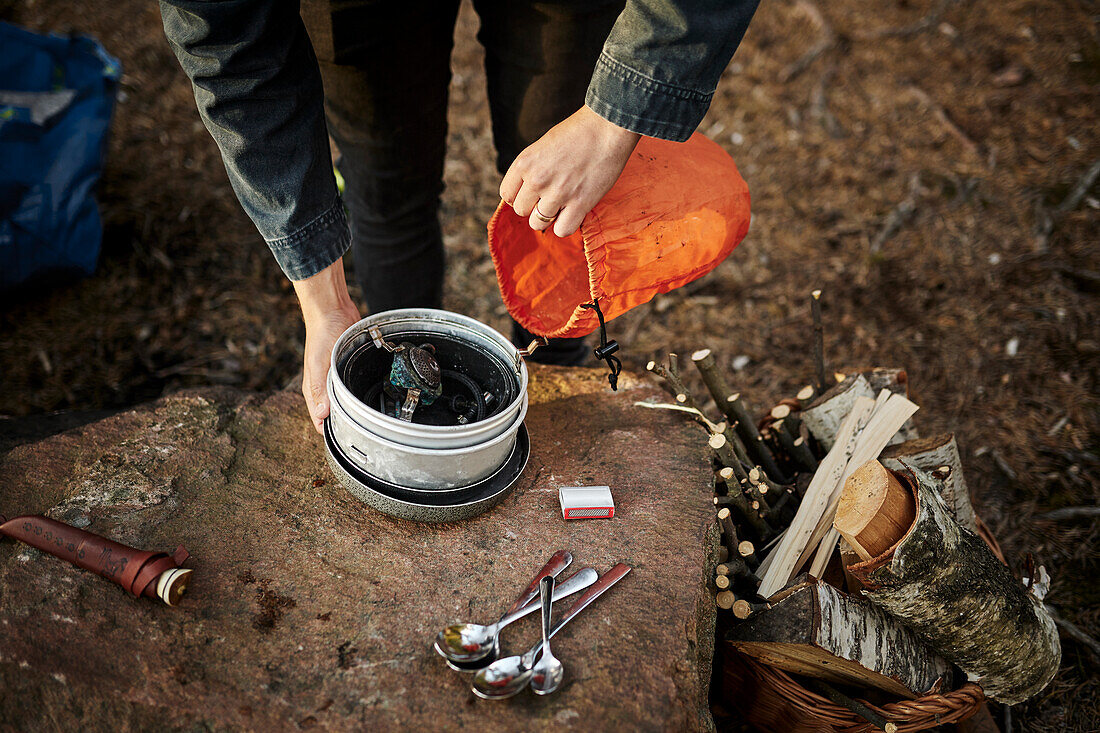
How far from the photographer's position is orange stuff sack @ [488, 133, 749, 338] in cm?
161

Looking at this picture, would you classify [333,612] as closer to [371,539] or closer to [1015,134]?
[371,539]

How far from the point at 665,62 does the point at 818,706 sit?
1552 mm

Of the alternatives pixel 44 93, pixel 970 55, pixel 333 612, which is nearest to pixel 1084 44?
pixel 970 55

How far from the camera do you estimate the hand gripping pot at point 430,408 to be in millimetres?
1574

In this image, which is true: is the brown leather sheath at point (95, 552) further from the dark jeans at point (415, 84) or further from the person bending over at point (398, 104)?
the dark jeans at point (415, 84)

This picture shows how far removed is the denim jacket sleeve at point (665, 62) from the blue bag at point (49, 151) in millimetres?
2689

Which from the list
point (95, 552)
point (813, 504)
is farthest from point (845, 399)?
point (95, 552)

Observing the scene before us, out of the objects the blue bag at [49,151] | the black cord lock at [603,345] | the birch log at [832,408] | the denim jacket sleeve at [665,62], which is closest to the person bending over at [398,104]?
the denim jacket sleeve at [665,62]

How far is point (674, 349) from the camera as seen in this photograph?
11.3 ft

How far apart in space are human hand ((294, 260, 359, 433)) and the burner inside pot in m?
Result: 0.09

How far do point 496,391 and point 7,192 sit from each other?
7.88 feet

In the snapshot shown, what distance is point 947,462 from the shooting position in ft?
6.82

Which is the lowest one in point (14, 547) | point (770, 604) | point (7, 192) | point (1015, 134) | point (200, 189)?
point (200, 189)

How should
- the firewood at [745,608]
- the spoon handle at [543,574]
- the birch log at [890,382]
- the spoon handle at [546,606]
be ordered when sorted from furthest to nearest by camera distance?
the birch log at [890,382], the firewood at [745,608], the spoon handle at [543,574], the spoon handle at [546,606]
